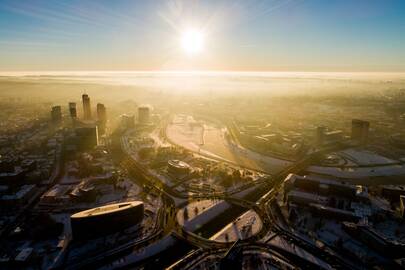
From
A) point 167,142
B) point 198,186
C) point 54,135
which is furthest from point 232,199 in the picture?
point 54,135

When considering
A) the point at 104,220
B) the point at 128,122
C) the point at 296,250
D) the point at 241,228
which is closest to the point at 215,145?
the point at 128,122

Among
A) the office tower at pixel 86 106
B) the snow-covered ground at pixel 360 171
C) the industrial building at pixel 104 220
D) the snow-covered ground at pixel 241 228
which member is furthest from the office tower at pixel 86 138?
the snow-covered ground at pixel 360 171

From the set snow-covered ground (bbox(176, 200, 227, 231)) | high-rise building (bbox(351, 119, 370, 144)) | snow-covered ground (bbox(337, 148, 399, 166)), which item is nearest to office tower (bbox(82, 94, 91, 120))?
snow-covered ground (bbox(176, 200, 227, 231))

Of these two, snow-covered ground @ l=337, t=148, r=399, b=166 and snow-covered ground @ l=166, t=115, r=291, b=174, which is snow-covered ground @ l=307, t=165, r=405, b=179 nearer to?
snow-covered ground @ l=337, t=148, r=399, b=166

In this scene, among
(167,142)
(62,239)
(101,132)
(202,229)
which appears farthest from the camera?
(101,132)

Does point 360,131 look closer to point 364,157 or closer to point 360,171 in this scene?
point 364,157

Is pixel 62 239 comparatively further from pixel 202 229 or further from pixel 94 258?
pixel 202 229

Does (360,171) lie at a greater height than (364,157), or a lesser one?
lesser
